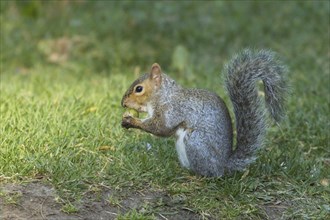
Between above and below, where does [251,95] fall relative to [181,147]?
above

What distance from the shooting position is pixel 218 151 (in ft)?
15.0

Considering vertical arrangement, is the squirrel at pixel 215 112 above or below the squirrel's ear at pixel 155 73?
below

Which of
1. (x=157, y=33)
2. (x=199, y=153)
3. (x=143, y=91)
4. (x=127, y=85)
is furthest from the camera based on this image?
(x=157, y=33)

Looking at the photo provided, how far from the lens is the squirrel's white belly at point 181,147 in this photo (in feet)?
14.9

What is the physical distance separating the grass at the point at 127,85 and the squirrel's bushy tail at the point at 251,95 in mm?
200

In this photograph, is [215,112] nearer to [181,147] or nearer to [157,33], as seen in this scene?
[181,147]

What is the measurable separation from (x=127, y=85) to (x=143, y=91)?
193cm

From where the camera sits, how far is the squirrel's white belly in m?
4.53

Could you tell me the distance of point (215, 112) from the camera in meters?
4.58

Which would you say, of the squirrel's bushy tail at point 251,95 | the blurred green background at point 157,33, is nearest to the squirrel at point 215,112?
the squirrel's bushy tail at point 251,95

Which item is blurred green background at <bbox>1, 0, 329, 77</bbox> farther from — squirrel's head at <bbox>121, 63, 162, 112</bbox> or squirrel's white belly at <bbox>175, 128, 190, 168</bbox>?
Answer: squirrel's white belly at <bbox>175, 128, 190, 168</bbox>

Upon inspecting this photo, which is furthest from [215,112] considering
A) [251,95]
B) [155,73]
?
[155,73]

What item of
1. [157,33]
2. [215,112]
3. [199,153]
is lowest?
[199,153]

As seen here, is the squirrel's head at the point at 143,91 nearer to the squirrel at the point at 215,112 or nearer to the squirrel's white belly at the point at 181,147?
the squirrel at the point at 215,112
